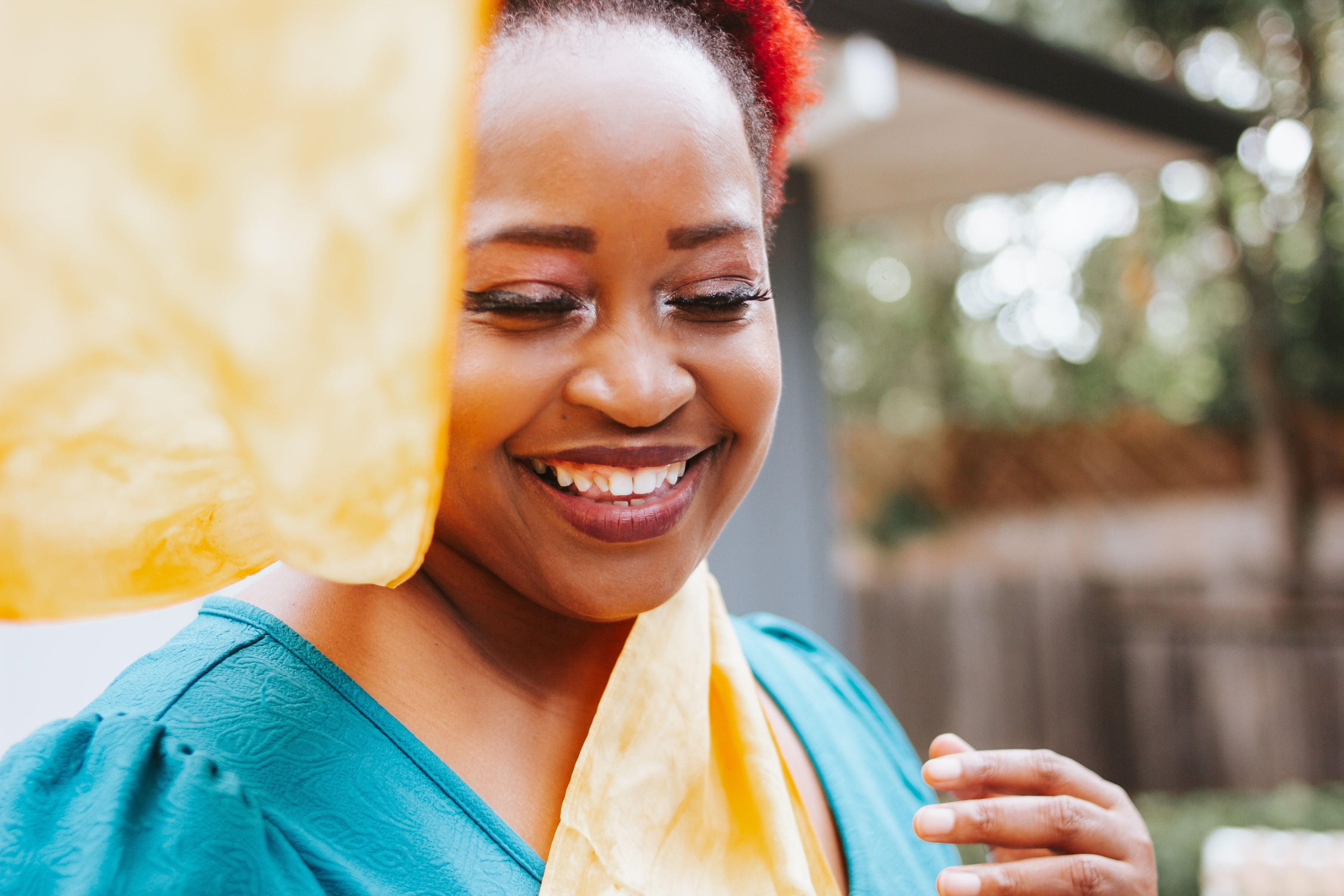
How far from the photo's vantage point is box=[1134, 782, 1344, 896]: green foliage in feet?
19.1

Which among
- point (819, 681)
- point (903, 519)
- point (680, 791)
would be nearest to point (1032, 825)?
point (680, 791)

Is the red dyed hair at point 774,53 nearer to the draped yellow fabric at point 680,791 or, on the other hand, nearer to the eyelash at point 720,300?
the eyelash at point 720,300

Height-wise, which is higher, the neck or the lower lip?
the lower lip

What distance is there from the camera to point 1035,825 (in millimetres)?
1252

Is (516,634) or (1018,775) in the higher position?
(516,634)

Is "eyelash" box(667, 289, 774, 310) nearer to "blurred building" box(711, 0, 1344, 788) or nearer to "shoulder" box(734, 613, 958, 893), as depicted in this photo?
"shoulder" box(734, 613, 958, 893)

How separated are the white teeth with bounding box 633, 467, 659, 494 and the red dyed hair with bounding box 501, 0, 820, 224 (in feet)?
1.27

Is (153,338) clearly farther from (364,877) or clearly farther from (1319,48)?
(1319,48)

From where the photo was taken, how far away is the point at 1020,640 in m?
9.05

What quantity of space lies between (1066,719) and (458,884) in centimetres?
877

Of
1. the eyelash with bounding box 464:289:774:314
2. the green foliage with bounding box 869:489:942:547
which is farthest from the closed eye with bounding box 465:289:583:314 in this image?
the green foliage with bounding box 869:489:942:547

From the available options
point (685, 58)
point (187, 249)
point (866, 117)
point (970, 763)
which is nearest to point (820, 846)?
point (970, 763)

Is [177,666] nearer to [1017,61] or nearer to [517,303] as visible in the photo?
[517,303]

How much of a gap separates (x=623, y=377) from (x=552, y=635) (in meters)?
0.40
